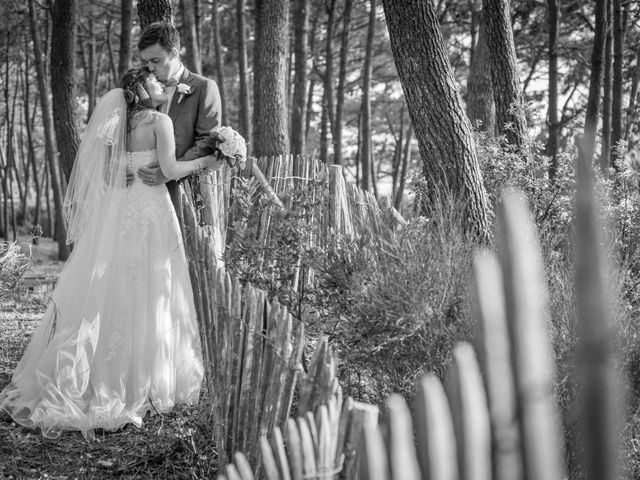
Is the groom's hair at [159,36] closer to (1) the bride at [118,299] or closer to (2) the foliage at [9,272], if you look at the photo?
(1) the bride at [118,299]

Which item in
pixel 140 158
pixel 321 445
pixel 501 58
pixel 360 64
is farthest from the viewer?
pixel 360 64

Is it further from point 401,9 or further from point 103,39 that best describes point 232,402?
point 103,39

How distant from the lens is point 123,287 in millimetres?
4070

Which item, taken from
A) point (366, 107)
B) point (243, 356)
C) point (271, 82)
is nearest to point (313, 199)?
point (243, 356)

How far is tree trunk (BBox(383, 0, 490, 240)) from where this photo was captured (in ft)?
15.1

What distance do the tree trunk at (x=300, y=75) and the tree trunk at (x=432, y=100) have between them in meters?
8.10

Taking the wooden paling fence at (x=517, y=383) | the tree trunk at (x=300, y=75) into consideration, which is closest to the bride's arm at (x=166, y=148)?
the wooden paling fence at (x=517, y=383)

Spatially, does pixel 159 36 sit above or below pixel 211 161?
above

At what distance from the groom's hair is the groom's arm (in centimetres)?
37

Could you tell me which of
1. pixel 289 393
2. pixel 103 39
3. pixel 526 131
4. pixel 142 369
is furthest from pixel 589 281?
pixel 103 39

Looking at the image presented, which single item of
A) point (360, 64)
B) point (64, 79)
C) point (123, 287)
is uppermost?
point (360, 64)

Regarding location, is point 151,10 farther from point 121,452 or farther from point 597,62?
point 597,62

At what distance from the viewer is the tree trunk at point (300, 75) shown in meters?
13.0

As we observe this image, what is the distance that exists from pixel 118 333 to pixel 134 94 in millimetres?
1265
